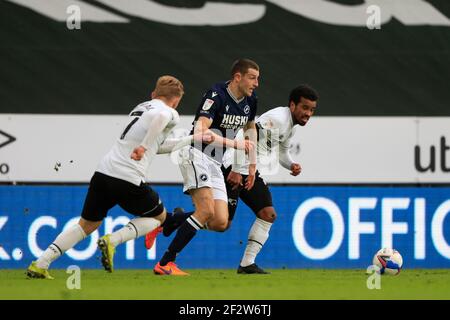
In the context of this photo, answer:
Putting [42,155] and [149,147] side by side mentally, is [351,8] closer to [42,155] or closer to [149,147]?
[42,155]

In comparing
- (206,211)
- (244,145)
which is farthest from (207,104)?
(206,211)

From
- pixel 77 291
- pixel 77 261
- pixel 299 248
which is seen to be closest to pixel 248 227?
pixel 299 248

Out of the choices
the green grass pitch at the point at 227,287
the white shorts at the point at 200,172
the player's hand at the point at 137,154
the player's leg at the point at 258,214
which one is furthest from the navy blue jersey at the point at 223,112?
the green grass pitch at the point at 227,287

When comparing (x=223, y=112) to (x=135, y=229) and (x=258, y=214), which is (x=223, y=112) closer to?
(x=258, y=214)

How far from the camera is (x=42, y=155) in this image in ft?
41.5

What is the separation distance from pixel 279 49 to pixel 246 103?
2879 millimetres

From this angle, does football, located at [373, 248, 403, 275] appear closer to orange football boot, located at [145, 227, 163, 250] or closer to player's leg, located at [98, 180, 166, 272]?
orange football boot, located at [145, 227, 163, 250]

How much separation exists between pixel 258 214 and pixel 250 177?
1.98 feet

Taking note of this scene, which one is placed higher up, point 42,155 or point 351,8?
point 351,8

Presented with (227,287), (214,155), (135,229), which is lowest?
(227,287)

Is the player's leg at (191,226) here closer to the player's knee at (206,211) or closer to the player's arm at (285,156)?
the player's knee at (206,211)

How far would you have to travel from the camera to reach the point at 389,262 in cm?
1096

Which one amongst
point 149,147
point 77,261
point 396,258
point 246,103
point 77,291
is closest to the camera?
point 77,291

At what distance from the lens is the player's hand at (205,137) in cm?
933
